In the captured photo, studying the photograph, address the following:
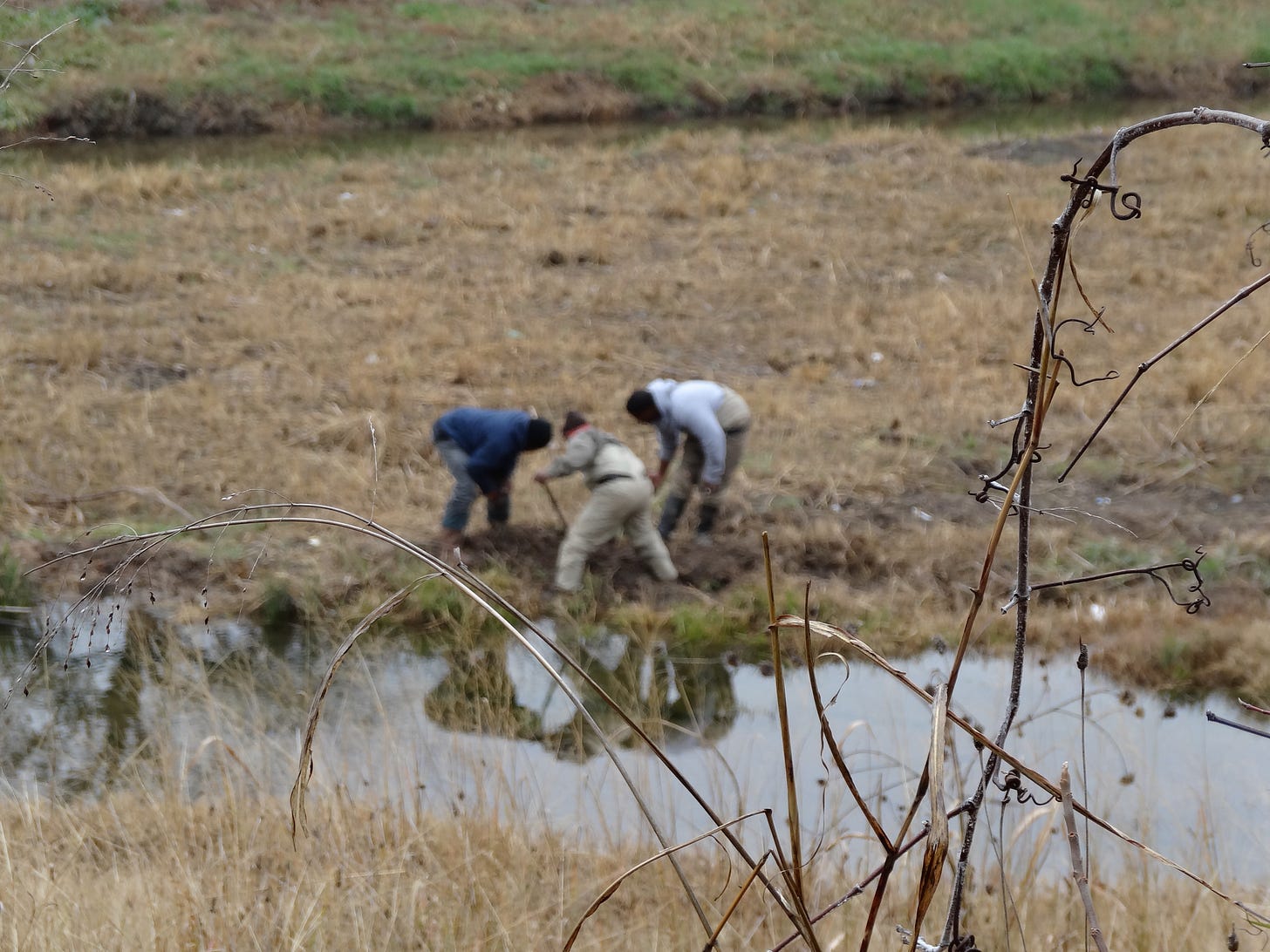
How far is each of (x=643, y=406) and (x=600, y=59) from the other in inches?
709

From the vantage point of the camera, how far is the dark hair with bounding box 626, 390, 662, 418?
6.39 m

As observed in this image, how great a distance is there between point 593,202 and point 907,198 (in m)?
3.66

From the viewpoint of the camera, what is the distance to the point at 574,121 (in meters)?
22.0

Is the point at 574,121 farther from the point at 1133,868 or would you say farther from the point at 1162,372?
the point at 1133,868

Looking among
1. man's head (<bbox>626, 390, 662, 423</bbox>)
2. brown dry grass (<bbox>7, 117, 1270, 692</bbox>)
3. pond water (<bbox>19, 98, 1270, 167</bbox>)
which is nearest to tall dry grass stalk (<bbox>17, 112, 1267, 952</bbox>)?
brown dry grass (<bbox>7, 117, 1270, 692</bbox>)

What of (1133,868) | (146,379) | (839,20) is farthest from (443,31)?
(1133,868)

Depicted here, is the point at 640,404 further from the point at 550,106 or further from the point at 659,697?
the point at 550,106

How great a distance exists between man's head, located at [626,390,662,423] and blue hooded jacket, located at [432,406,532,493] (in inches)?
21.1

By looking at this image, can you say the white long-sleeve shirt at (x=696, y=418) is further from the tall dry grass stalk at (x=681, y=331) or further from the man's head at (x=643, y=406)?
the tall dry grass stalk at (x=681, y=331)

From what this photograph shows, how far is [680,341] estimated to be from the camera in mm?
10445

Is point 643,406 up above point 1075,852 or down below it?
below

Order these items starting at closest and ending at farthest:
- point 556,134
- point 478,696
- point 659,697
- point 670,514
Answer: point 478,696, point 659,697, point 670,514, point 556,134

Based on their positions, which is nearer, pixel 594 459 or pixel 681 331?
pixel 594 459

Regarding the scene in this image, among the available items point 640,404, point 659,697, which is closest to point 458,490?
point 640,404
